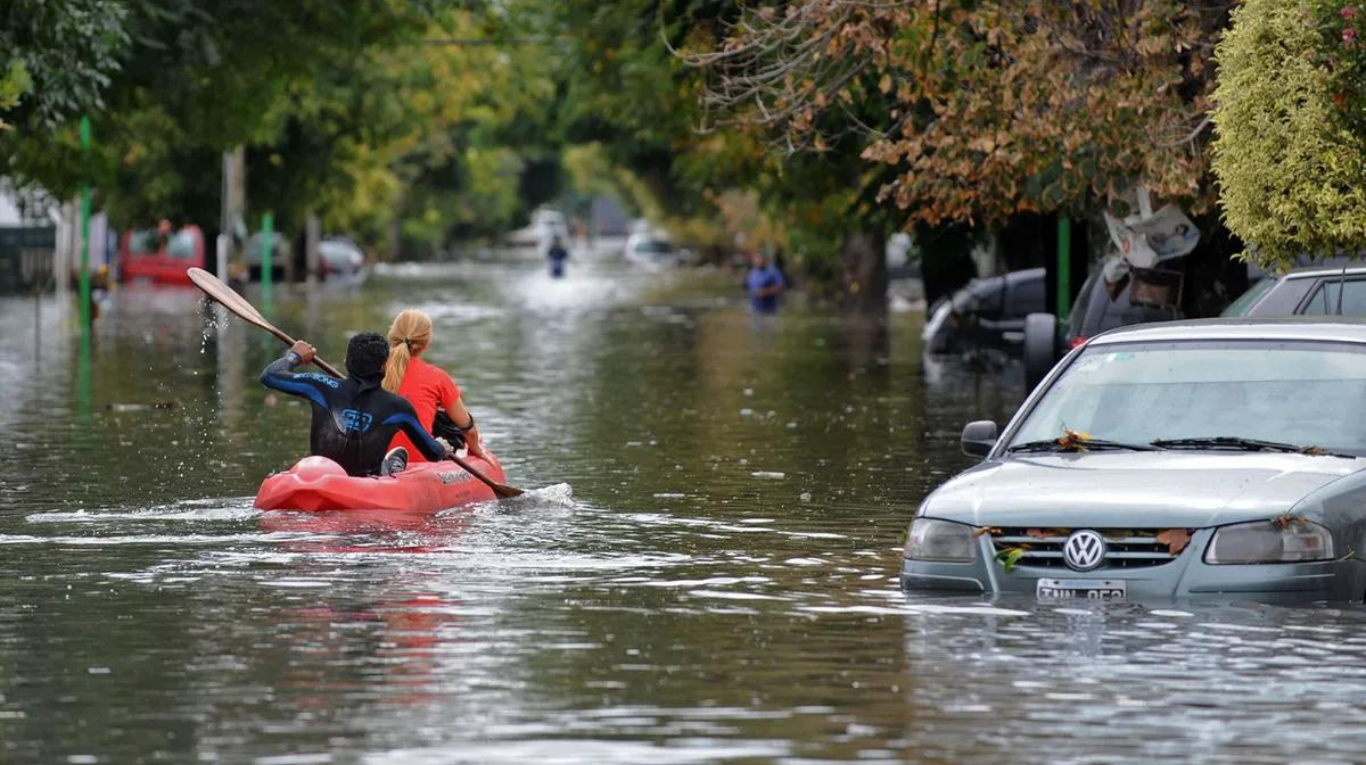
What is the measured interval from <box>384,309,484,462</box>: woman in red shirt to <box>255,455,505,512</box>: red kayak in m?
0.47

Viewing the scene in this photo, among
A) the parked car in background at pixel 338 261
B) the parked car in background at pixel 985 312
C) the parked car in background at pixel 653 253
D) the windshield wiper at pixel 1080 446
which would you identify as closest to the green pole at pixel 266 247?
the parked car in background at pixel 338 261

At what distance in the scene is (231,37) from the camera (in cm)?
3988

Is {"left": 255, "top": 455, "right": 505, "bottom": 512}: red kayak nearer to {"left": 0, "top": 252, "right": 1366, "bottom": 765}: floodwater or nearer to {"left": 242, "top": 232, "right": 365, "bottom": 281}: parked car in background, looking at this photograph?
{"left": 0, "top": 252, "right": 1366, "bottom": 765}: floodwater

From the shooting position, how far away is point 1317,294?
1872cm

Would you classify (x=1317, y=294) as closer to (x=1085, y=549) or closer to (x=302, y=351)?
(x=302, y=351)

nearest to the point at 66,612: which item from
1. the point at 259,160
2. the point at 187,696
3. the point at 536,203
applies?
the point at 187,696

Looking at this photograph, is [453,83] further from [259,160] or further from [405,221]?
[405,221]

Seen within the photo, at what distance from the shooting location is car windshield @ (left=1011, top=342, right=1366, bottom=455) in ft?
41.3

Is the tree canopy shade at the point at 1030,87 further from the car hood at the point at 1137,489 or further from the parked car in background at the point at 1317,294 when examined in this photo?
the car hood at the point at 1137,489

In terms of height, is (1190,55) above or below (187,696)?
above

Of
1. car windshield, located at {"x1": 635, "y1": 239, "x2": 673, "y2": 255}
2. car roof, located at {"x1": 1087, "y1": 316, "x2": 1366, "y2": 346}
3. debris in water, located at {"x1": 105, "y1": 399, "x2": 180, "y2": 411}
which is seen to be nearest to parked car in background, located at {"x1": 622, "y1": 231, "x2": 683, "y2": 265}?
car windshield, located at {"x1": 635, "y1": 239, "x2": 673, "y2": 255}

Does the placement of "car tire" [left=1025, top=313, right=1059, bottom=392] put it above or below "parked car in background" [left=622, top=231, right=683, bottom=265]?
above

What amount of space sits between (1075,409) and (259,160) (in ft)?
185

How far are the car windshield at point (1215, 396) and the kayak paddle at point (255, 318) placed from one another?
5397mm
